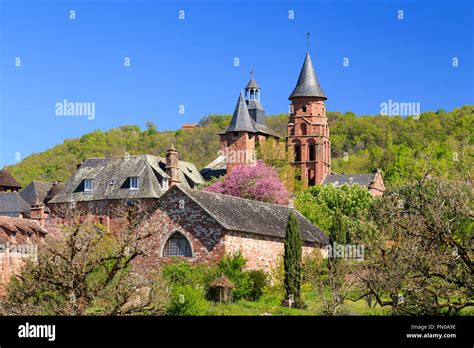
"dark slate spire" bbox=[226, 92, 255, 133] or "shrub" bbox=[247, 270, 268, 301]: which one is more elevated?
"dark slate spire" bbox=[226, 92, 255, 133]

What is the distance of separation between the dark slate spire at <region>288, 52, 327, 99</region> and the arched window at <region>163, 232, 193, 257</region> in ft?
164

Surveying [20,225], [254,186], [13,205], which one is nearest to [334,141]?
[254,186]

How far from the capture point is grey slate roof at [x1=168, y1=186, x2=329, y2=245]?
43.7m

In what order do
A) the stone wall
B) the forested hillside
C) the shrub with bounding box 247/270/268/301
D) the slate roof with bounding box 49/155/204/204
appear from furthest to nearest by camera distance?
the forested hillside
the slate roof with bounding box 49/155/204/204
the stone wall
the shrub with bounding box 247/270/268/301

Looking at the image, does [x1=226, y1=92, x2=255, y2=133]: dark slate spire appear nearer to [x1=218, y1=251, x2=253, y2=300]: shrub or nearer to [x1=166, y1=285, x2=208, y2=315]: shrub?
[x1=218, y1=251, x2=253, y2=300]: shrub

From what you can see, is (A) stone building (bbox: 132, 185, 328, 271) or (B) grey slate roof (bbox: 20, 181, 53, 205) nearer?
(A) stone building (bbox: 132, 185, 328, 271)

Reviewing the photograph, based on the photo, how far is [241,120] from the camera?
87312mm

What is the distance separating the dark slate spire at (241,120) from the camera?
86.7 metres

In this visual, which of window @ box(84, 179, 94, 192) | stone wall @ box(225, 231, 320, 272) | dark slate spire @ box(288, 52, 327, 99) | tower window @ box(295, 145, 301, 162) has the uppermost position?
dark slate spire @ box(288, 52, 327, 99)

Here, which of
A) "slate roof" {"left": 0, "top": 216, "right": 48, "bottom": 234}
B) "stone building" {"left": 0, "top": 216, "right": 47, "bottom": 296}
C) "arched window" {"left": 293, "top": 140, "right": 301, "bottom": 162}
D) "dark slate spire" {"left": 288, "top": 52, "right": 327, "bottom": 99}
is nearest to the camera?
"stone building" {"left": 0, "top": 216, "right": 47, "bottom": 296}

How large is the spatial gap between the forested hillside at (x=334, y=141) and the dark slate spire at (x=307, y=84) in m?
13.2

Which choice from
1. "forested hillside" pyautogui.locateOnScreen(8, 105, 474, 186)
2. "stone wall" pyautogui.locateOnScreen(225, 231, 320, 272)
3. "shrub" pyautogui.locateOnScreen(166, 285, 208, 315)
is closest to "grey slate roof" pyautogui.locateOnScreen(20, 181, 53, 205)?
"forested hillside" pyautogui.locateOnScreen(8, 105, 474, 186)

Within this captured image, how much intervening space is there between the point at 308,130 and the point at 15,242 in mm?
48738
